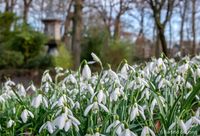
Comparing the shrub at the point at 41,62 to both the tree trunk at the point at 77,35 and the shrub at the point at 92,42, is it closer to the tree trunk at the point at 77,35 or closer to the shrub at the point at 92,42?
the shrub at the point at 92,42

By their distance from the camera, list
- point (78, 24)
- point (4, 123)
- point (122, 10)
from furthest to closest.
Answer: point (122, 10), point (78, 24), point (4, 123)

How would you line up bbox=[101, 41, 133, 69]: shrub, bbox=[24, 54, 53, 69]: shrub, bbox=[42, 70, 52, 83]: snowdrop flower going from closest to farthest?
bbox=[42, 70, 52, 83]: snowdrop flower → bbox=[24, 54, 53, 69]: shrub → bbox=[101, 41, 133, 69]: shrub

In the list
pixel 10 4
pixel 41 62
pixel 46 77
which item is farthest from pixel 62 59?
pixel 46 77

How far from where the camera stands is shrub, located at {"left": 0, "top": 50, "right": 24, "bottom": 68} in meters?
16.9

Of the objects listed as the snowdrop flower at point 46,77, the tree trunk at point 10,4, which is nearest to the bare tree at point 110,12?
the tree trunk at point 10,4

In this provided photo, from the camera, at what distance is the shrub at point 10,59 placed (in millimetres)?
16891

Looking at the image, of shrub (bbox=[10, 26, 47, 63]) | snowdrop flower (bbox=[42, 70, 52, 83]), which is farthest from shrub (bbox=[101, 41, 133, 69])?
snowdrop flower (bbox=[42, 70, 52, 83])

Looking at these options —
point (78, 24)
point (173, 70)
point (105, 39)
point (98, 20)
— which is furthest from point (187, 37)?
point (173, 70)

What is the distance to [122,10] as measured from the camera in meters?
27.9

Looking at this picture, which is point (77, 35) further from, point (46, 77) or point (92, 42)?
point (46, 77)

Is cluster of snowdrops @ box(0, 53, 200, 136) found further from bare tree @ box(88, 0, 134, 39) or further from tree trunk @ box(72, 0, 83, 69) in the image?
bare tree @ box(88, 0, 134, 39)

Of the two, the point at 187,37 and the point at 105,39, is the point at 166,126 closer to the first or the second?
the point at 105,39

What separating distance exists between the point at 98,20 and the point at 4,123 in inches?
1190

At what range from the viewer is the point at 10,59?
17141 mm
